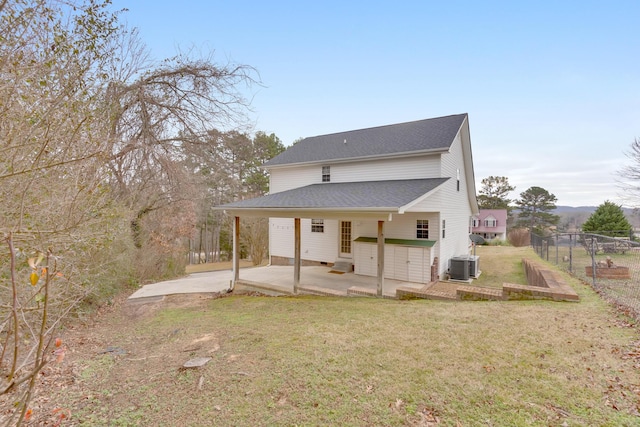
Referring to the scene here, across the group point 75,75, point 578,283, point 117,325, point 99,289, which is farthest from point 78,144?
point 578,283

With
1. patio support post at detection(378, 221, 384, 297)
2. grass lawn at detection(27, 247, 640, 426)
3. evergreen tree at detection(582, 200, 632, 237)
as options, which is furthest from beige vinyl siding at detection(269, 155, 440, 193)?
evergreen tree at detection(582, 200, 632, 237)

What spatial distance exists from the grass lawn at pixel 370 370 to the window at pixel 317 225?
7.31 meters

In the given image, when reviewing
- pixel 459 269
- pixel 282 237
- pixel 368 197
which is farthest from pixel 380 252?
pixel 282 237

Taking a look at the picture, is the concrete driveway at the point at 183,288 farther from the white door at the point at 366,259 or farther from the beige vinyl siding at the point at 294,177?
the beige vinyl siding at the point at 294,177

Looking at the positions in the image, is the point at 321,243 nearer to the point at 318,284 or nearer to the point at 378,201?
the point at 318,284

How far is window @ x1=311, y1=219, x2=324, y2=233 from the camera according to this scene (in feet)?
45.3

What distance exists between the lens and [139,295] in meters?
10.2

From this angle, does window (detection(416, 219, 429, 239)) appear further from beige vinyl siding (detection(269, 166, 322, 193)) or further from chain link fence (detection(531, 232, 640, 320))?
beige vinyl siding (detection(269, 166, 322, 193))

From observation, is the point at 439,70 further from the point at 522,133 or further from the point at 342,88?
the point at 522,133

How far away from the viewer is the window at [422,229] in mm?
11039

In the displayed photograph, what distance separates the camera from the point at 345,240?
43.2ft

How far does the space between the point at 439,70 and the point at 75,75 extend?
1510 centimetres

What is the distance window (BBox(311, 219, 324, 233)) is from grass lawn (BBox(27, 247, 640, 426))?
7.31 m

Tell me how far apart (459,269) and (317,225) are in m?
6.37
